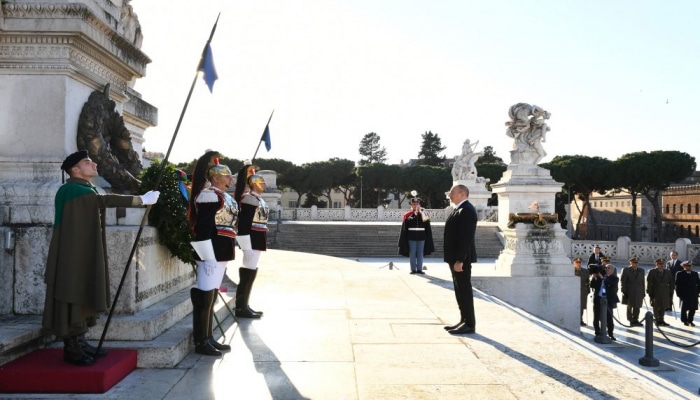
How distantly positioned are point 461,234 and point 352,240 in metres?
18.0

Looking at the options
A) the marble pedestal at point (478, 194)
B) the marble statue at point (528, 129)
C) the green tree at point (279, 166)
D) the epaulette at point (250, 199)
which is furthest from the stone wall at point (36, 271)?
the green tree at point (279, 166)

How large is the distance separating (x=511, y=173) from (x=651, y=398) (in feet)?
35.7

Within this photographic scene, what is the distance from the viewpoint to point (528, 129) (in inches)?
547

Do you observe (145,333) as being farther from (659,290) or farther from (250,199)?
(659,290)

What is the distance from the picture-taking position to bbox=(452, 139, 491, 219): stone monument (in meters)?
30.0

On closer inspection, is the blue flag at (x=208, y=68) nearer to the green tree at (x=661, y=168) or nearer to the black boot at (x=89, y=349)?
the black boot at (x=89, y=349)

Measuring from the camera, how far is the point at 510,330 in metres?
6.14

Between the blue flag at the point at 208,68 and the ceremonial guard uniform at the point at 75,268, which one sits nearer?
the ceremonial guard uniform at the point at 75,268

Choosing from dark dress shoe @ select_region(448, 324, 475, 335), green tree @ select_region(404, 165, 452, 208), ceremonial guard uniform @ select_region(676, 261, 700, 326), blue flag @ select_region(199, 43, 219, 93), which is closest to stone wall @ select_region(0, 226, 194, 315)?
blue flag @ select_region(199, 43, 219, 93)

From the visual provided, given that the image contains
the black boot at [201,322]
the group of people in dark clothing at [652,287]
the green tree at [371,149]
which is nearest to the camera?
the black boot at [201,322]

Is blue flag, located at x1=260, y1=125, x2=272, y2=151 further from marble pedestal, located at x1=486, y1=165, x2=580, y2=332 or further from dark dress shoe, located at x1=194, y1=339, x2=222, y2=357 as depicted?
marble pedestal, located at x1=486, y1=165, x2=580, y2=332

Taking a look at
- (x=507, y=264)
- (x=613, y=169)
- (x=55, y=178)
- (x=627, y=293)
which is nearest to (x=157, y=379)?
(x=55, y=178)

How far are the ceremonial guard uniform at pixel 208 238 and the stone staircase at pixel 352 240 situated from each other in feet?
55.2

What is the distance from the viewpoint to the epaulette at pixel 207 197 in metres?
4.71
